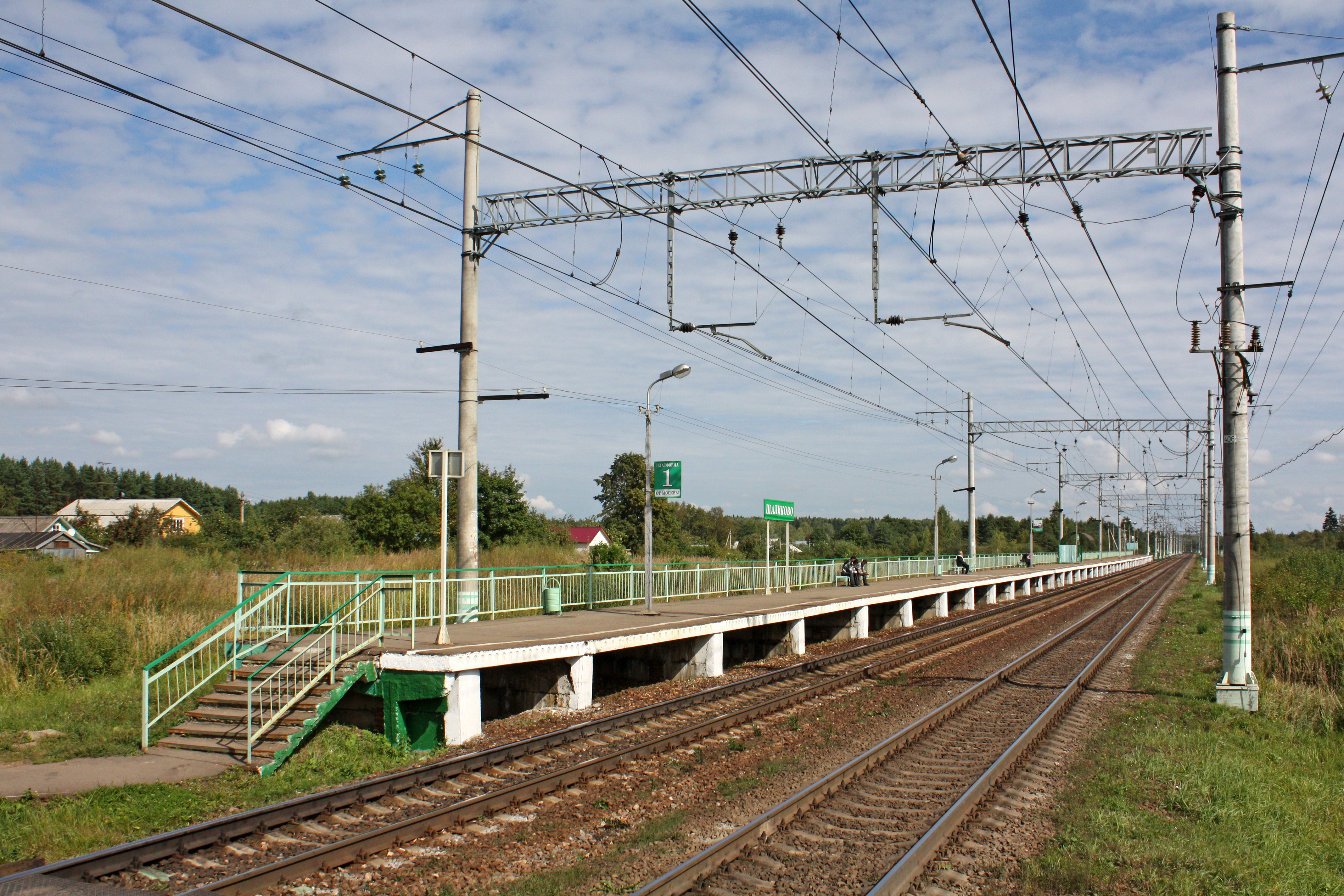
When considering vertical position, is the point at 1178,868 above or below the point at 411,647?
below

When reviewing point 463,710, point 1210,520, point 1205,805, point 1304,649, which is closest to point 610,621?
point 463,710

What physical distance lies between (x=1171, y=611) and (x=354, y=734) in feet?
104

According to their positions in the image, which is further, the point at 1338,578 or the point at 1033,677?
the point at 1338,578

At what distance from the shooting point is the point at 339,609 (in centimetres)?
1202

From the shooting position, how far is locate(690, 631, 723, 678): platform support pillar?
680 inches

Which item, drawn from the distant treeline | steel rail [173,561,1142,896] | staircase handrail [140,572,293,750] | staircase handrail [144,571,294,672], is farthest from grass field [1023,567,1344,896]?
the distant treeline

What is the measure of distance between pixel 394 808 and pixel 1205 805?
748 cm

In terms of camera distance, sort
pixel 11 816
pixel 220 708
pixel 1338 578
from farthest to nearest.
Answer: pixel 1338 578, pixel 220 708, pixel 11 816

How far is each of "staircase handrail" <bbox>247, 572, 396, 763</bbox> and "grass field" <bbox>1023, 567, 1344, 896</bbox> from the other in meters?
7.92

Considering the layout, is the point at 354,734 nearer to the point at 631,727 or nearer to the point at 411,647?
the point at 411,647

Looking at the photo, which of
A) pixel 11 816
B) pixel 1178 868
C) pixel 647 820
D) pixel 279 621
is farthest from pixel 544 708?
pixel 1178 868

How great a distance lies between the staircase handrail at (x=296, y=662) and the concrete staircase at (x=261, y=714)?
0.14 feet

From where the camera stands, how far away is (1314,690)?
13609 mm

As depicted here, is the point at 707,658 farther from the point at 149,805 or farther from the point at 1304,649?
the point at 149,805
